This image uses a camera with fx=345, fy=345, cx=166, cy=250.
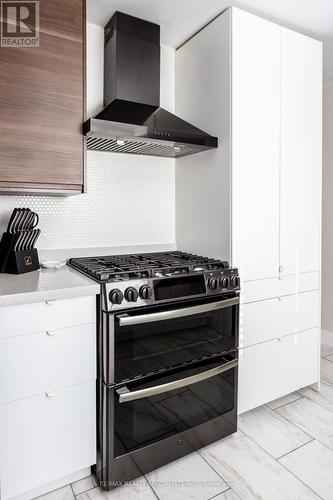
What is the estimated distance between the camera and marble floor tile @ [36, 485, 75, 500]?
1536 mm

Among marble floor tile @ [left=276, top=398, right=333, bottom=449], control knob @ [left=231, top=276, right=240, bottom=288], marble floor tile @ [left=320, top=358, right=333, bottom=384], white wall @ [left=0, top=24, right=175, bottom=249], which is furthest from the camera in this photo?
marble floor tile @ [left=320, top=358, right=333, bottom=384]

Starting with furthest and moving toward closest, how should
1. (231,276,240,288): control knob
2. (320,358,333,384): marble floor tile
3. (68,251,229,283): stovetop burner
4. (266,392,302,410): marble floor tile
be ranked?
(320,358,333,384): marble floor tile
(266,392,302,410): marble floor tile
(231,276,240,288): control knob
(68,251,229,283): stovetop burner

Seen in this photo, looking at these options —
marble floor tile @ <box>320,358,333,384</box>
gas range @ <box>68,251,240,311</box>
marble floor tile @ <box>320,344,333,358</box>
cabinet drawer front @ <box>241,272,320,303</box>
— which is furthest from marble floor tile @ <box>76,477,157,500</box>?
marble floor tile @ <box>320,344,333,358</box>

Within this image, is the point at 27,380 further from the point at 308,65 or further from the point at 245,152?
the point at 308,65

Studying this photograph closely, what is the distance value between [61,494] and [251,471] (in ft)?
2.96

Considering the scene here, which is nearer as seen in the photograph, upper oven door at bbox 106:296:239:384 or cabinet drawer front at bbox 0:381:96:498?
cabinet drawer front at bbox 0:381:96:498

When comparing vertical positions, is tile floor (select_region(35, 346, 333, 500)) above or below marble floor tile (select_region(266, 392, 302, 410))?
below

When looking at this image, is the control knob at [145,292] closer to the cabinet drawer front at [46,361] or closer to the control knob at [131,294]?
the control knob at [131,294]

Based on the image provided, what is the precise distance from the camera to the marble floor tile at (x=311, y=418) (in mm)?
1982

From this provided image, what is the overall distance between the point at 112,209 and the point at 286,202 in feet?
3.68

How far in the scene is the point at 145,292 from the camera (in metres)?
1.57

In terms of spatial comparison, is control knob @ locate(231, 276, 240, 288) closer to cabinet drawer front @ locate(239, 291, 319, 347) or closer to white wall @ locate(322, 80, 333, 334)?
Result: cabinet drawer front @ locate(239, 291, 319, 347)

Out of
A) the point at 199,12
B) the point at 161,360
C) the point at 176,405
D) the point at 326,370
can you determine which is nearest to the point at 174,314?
the point at 161,360

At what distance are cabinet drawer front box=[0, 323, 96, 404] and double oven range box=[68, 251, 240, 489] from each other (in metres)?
0.07
